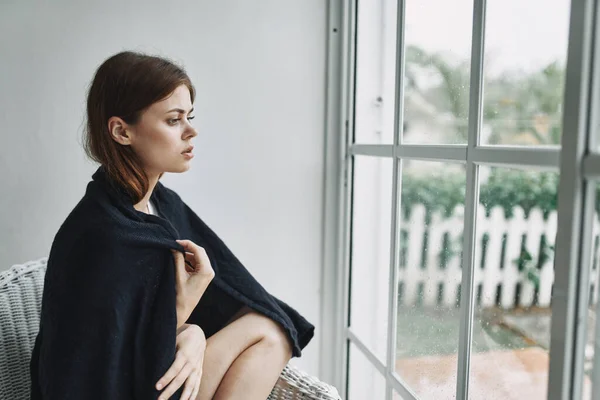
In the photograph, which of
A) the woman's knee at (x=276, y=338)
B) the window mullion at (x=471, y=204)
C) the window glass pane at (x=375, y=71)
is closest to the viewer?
the window mullion at (x=471, y=204)

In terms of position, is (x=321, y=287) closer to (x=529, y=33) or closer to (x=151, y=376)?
(x=151, y=376)

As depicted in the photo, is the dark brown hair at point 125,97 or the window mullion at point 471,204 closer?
the window mullion at point 471,204

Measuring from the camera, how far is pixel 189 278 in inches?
48.8

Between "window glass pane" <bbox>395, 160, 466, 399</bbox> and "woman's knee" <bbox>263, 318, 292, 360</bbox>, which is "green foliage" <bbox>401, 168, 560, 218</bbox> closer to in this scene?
"window glass pane" <bbox>395, 160, 466, 399</bbox>

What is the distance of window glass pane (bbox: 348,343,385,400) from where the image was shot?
5.37 feet

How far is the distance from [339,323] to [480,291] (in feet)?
2.98

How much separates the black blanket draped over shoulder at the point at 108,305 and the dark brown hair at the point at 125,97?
0.05 m

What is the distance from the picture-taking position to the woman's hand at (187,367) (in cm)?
115

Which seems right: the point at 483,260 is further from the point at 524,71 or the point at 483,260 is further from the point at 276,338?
the point at 276,338

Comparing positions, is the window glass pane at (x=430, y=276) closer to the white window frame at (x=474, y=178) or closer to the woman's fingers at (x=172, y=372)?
the white window frame at (x=474, y=178)

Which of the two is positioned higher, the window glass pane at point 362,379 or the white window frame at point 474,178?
the white window frame at point 474,178

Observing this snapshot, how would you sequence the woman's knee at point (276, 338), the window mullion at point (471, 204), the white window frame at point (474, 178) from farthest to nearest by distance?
the woman's knee at point (276, 338) → the window mullion at point (471, 204) → the white window frame at point (474, 178)

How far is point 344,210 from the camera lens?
1.88 m

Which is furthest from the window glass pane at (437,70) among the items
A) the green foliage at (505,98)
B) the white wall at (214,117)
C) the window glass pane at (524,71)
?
the white wall at (214,117)
